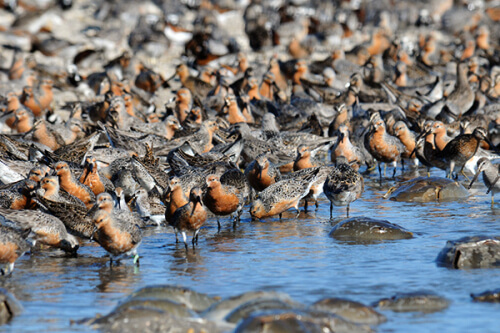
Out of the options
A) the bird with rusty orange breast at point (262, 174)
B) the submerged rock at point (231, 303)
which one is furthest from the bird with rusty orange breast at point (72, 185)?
the submerged rock at point (231, 303)

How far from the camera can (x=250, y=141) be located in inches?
625

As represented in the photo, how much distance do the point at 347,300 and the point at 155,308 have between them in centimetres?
175

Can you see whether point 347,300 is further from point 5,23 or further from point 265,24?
point 5,23

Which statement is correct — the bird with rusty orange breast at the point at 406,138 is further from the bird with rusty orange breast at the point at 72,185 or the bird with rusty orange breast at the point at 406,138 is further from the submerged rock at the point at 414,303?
the submerged rock at the point at 414,303

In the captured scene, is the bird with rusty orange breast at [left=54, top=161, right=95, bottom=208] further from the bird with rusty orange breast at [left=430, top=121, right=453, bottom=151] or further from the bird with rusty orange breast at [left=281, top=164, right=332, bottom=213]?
the bird with rusty orange breast at [left=430, top=121, right=453, bottom=151]

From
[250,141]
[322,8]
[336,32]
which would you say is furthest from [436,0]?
[250,141]

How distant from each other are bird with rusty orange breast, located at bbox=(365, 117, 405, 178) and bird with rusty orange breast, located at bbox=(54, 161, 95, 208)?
5744mm

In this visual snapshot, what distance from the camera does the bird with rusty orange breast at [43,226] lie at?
32.8 feet

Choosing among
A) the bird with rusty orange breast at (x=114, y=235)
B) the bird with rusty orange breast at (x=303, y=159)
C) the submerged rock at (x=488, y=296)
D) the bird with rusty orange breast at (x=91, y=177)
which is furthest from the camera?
the bird with rusty orange breast at (x=303, y=159)

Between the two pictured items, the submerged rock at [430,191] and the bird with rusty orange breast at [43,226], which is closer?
the bird with rusty orange breast at [43,226]

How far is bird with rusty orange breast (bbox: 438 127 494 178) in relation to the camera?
47.9 feet

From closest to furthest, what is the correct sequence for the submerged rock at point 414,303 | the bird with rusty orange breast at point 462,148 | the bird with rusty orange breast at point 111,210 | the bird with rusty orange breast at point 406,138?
the submerged rock at point 414,303 → the bird with rusty orange breast at point 111,210 → the bird with rusty orange breast at point 462,148 → the bird with rusty orange breast at point 406,138

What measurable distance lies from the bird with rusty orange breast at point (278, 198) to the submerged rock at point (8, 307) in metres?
4.97

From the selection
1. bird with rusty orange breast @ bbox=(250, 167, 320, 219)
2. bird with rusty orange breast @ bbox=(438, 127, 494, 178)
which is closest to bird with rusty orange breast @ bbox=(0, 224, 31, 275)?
bird with rusty orange breast @ bbox=(250, 167, 320, 219)
